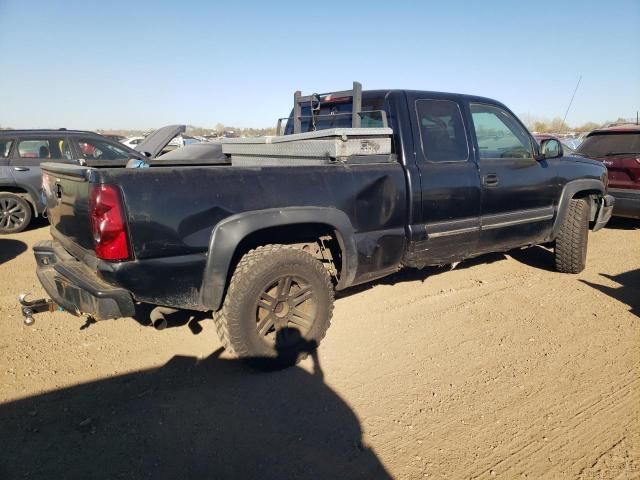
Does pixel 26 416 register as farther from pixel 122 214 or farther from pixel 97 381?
pixel 122 214

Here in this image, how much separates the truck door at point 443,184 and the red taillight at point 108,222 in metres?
2.16

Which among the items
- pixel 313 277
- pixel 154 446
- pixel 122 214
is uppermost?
pixel 122 214

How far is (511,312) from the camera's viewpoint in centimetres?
395

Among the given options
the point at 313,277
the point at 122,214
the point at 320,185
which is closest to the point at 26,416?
the point at 122,214

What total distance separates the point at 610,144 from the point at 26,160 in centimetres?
982

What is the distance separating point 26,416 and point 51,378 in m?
0.39

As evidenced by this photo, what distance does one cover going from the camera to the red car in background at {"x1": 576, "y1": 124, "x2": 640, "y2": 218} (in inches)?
263

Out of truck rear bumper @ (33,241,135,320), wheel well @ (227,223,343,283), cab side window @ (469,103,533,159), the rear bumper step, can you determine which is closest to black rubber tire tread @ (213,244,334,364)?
wheel well @ (227,223,343,283)

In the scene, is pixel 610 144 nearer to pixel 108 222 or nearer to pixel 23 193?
pixel 108 222

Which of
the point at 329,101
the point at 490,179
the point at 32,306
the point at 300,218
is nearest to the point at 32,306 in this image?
the point at 32,306

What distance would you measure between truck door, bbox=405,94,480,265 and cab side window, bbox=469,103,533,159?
0.24 m

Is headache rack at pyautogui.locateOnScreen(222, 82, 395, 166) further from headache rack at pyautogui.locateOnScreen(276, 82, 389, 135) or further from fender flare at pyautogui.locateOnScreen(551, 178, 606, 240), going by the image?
fender flare at pyautogui.locateOnScreen(551, 178, 606, 240)

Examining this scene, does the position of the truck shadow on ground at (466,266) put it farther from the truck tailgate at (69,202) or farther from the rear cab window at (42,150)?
the rear cab window at (42,150)

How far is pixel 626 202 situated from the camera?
22.1 ft
